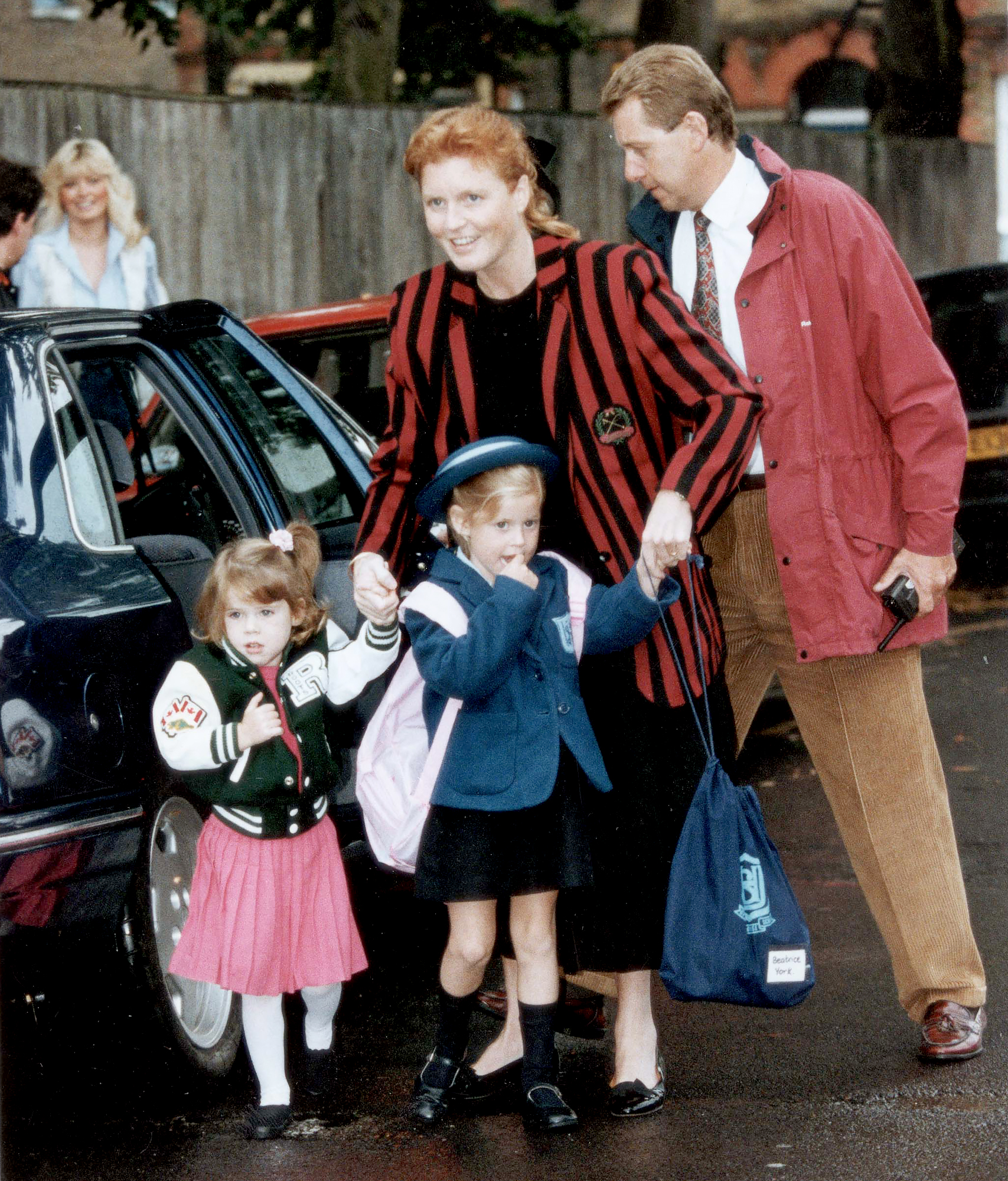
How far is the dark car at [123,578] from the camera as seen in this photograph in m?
3.82

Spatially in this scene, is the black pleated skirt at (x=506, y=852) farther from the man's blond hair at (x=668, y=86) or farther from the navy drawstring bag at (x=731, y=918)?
the man's blond hair at (x=668, y=86)

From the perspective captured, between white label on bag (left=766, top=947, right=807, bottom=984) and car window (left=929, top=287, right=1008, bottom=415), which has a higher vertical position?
car window (left=929, top=287, right=1008, bottom=415)

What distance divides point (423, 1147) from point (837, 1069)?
97 cm

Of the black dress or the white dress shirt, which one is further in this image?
the white dress shirt

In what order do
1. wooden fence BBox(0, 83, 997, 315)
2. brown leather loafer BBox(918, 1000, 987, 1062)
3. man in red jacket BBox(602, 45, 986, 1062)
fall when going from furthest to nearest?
wooden fence BBox(0, 83, 997, 315) → brown leather loafer BBox(918, 1000, 987, 1062) → man in red jacket BBox(602, 45, 986, 1062)

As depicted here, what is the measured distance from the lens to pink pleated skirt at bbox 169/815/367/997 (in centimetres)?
403

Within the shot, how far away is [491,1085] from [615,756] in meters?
0.82

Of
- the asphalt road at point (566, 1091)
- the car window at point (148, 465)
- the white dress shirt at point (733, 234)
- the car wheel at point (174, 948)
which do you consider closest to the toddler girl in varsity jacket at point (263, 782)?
the car wheel at point (174, 948)

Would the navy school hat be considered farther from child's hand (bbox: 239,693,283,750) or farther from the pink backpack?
child's hand (bbox: 239,693,283,750)

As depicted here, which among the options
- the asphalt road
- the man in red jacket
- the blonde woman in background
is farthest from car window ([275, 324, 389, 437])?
the man in red jacket

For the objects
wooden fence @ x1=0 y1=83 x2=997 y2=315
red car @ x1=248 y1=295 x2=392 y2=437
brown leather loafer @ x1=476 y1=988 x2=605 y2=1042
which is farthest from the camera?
wooden fence @ x1=0 y1=83 x2=997 y2=315

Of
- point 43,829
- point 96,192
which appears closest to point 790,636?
point 43,829

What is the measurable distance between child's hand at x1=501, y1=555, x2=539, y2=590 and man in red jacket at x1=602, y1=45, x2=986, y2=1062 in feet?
2.23

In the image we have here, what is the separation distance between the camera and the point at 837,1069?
429cm
